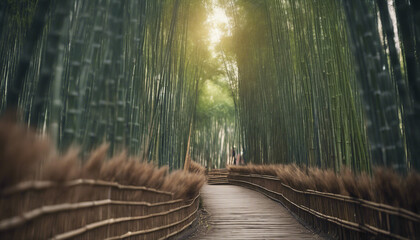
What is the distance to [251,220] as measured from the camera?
4469mm

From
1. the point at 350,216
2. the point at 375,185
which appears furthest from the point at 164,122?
Result: the point at 375,185

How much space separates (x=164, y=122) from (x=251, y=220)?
165cm

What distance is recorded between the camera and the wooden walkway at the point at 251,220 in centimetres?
363

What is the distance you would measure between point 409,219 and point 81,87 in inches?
68.7

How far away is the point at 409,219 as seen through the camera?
1700 millimetres

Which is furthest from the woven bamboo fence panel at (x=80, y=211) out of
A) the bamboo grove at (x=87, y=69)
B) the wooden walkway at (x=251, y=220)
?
the wooden walkway at (x=251, y=220)

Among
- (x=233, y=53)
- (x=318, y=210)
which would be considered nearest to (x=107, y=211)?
(x=318, y=210)

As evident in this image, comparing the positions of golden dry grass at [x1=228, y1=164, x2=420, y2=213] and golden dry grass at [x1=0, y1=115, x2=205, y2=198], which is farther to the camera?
golden dry grass at [x1=228, y1=164, x2=420, y2=213]

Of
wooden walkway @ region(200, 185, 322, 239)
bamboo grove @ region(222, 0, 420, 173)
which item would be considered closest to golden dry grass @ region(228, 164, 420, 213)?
bamboo grove @ region(222, 0, 420, 173)

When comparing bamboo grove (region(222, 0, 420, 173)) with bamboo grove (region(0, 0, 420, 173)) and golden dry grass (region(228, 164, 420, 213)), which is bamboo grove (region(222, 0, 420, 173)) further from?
golden dry grass (region(228, 164, 420, 213))

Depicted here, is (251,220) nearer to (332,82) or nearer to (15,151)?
(332,82)

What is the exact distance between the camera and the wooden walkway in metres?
3.63

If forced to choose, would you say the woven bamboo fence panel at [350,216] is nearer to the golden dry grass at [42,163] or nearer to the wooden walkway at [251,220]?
the wooden walkway at [251,220]

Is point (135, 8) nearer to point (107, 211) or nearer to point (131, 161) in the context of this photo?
point (131, 161)
